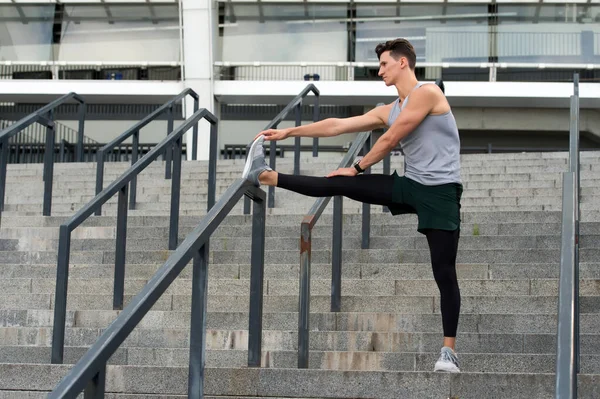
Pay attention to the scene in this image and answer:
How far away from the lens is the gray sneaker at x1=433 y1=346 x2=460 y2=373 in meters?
4.55

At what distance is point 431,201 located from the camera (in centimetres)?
489

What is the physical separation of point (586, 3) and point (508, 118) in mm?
2249

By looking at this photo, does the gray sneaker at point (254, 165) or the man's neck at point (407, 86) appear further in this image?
the man's neck at point (407, 86)

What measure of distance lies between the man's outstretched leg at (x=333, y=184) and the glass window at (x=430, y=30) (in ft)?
41.4

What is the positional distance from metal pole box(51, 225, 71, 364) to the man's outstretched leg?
1.33 metres

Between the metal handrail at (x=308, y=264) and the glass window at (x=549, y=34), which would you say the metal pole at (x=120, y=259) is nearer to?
the metal handrail at (x=308, y=264)

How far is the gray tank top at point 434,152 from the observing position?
4.93 metres

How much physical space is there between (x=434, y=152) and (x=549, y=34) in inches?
519

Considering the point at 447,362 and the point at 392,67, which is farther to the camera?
the point at 392,67

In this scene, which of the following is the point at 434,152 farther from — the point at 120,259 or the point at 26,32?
the point at 26,32

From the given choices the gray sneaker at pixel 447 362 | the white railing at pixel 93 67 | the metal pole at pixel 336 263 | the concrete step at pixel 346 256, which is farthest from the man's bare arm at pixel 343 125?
the white railing at pixel 93 67

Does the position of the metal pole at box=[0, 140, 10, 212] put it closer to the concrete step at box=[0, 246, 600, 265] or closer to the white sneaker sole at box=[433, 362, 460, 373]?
the concrete step at box=[0, 246, 600, 265]

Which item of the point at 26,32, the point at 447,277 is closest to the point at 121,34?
the point at 26,32

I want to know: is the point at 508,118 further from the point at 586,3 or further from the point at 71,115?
the point at 71,115
